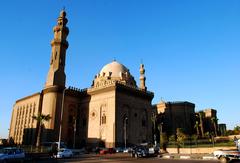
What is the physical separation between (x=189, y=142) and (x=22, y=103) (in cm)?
4797

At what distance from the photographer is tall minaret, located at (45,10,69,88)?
185 feet

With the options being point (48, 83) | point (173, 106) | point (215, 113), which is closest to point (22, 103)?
point (48, 83)

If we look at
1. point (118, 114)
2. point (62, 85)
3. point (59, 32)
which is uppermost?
point (59, 32)

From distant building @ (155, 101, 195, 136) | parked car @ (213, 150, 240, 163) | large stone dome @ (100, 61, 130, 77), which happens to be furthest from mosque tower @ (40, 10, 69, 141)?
parked car @ (213, 150, 240, 163)

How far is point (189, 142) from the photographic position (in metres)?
36.9

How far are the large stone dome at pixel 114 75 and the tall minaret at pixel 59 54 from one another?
11.6m

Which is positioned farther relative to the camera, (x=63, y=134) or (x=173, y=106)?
(x=173, y=106)

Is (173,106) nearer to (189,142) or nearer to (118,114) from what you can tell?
(118,114)

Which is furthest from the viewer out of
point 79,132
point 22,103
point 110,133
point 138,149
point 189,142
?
point 22,103

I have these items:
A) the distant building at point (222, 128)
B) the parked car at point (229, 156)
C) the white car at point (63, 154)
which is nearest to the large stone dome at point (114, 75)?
the white car at point (63, 154)

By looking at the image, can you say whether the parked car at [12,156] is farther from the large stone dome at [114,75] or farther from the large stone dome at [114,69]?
the large stone dome at [114,69]

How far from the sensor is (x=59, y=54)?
57812 mm

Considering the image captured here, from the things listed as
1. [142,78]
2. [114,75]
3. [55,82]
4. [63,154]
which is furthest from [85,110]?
[63,154]

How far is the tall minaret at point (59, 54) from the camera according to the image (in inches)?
2219
